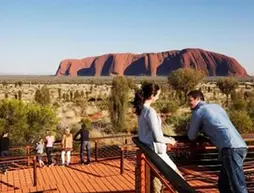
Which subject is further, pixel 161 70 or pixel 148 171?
pixel 161 70

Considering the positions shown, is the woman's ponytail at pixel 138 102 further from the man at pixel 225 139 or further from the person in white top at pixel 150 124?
the man at pixel 225 139

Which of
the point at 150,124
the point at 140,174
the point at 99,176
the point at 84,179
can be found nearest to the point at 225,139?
the point at 150,124

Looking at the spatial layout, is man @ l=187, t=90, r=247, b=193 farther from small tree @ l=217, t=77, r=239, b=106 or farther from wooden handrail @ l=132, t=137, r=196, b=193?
small tree @ l=217, t=77, r=239, b=106

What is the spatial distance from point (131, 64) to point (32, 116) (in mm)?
178818

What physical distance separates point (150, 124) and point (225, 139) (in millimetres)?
725

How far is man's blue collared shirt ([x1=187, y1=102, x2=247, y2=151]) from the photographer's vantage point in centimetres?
339

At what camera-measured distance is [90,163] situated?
11.1m

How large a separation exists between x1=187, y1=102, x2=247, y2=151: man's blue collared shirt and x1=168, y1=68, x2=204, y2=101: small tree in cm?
3882

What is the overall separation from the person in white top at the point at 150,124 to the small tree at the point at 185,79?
126 feet

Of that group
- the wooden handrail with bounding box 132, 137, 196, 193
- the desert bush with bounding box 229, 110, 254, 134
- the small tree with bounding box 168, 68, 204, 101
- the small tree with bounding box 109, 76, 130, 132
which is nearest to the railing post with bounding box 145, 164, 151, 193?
the wooden handrail with bounding box 132, 137, 196, 193

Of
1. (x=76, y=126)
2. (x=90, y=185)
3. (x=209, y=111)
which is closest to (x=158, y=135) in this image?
(x=209, y=111)

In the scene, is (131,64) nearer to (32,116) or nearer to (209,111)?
(32,116)

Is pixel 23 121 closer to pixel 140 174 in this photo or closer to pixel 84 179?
pixel 84 179

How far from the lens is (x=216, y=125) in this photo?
3391 mm
